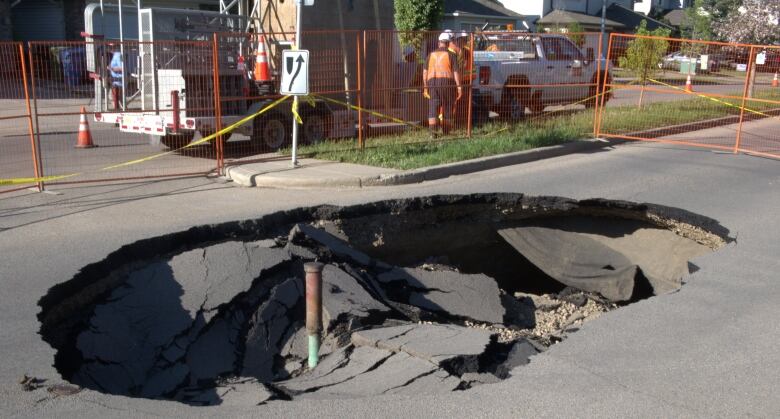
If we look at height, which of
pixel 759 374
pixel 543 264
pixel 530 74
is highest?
pixel 530 74

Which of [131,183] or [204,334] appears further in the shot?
[131,183]

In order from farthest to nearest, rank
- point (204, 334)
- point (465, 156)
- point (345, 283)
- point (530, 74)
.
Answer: point (530, 74), point (465, 156), point (345, 283), point (204, 334)

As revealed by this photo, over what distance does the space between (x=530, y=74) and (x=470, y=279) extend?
10878 millimetres

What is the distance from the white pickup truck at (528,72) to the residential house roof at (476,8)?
71.7 feet

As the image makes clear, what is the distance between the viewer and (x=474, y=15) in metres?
39.2

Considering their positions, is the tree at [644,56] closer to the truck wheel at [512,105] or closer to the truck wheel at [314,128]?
the truck wheel at [512,105]

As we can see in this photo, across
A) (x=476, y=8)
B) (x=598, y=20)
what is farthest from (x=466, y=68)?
(x=598, y=20)

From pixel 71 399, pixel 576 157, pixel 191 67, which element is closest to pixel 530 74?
pixel 576 157

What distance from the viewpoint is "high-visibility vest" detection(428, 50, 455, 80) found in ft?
45.0

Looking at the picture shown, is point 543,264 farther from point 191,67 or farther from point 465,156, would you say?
point 191,67

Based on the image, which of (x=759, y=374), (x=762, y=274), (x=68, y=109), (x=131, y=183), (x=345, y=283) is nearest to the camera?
(x=759, y=374)

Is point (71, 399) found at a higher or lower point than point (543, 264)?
higher

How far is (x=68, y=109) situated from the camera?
1855cm

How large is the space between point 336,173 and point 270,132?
2.98 meters
